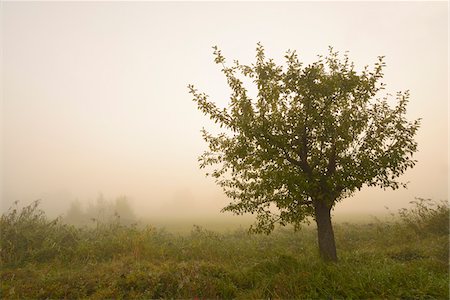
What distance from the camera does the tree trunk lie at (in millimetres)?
11880

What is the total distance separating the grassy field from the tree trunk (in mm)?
581

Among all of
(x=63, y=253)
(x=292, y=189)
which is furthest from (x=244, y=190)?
(x=63, y=253)

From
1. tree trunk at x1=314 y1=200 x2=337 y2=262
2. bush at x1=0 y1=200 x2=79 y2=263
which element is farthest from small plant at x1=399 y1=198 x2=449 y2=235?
bush at x1=0 y1=200 x2=79 y2=263

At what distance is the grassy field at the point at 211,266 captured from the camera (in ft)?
30.0

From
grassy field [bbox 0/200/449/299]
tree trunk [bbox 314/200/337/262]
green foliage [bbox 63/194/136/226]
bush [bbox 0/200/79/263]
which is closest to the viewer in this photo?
grassy field [bbox 0/200/449/299]

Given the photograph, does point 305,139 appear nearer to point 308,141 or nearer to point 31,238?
point 308,141

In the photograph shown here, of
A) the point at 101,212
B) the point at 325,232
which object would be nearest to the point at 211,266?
the point at 325,232

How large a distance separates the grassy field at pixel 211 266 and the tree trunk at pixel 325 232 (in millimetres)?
581

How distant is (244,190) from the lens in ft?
42.3

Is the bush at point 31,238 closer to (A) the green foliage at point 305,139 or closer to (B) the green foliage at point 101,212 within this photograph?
(A) the green foliage at point 305,139

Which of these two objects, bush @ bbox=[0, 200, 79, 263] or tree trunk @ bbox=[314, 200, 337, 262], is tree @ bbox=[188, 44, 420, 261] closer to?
tree trunk @ bbox=[314, 200, 337, 262]

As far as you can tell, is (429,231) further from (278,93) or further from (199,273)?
(199,273)

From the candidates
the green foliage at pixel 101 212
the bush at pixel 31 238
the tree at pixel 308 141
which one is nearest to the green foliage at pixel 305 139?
the tree at pixel 308 141

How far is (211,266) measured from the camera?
11586 mm
